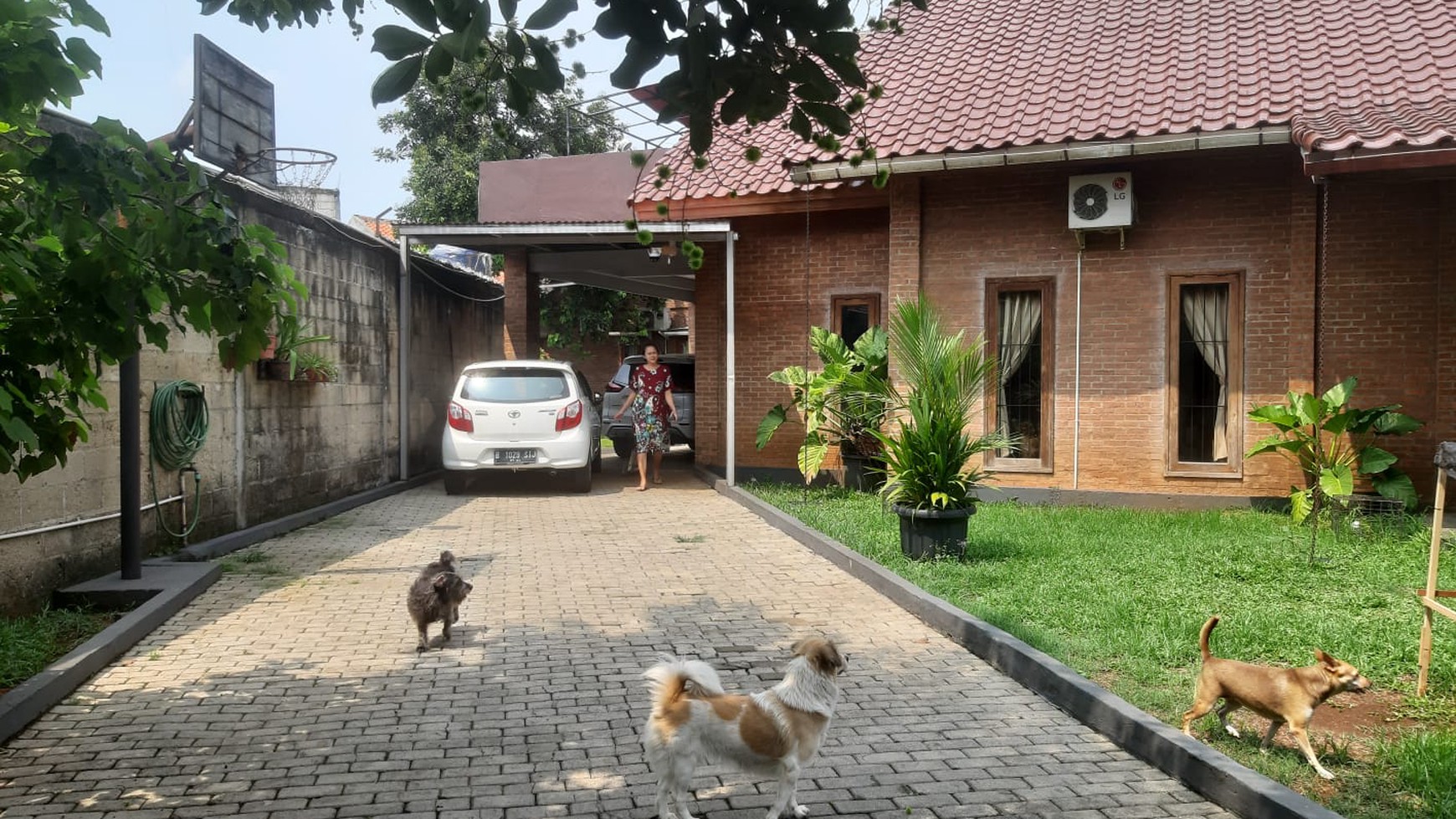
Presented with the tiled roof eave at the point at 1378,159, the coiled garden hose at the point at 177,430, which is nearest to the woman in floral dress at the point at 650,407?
the coiled garden hose at the point at 177,430

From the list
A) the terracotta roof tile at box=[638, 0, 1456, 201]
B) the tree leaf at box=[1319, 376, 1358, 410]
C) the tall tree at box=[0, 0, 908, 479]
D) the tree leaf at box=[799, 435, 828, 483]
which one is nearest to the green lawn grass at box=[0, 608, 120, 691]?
the tall tree at box=[0, 0, 908, 479]

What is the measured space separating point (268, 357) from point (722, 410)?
7.28 meters

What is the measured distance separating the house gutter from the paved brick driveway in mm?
4677

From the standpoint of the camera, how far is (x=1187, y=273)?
11812mm

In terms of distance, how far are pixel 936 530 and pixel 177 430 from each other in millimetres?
6286

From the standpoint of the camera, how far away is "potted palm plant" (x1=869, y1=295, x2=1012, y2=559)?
8.59m

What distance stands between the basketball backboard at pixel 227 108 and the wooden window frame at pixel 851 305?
7.30 meters

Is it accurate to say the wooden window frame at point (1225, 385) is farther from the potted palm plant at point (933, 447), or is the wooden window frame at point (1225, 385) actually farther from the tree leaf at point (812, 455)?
the tree leaf at point (812, 455)

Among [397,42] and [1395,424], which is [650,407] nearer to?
[1395,424]

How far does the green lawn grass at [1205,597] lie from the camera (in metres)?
4.57

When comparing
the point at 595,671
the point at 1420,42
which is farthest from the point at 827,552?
the point at 1420,42

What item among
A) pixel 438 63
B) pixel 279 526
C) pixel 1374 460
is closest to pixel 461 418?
pixel 279 526

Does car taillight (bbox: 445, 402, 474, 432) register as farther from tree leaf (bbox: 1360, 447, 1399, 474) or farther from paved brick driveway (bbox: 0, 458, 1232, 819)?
tree leaf (bbox: 1360, 447, 1399, 474)

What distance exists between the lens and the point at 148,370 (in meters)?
8.63
